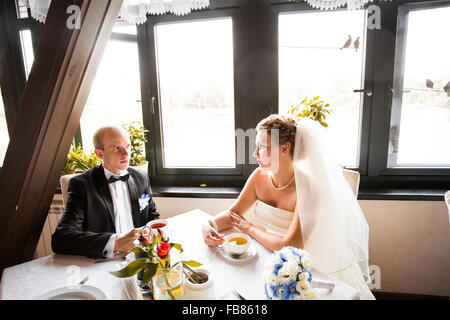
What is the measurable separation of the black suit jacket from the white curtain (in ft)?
4.08

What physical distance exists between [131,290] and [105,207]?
0.72 metres

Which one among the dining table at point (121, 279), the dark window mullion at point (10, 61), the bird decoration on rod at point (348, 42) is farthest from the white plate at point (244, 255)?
the dark window mullion at point (10, 61)

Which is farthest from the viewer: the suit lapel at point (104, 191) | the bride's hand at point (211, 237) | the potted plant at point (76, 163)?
the potted plant at point (76, 163)

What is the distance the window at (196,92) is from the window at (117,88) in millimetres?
250

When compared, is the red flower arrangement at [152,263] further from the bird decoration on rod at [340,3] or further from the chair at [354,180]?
the bird decoration on rod at [340,3]

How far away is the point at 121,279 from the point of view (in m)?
1.08

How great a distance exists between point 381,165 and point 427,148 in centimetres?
41

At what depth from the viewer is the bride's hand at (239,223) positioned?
4.92ft

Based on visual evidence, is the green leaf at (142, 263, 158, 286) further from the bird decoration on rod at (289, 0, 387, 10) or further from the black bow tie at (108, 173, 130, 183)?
the bird decoration on rod at (289, 0, 387, 10)

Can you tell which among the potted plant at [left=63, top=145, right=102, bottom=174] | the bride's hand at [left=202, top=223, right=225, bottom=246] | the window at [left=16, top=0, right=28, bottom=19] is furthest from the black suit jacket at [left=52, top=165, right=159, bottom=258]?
the window at [left=16, top=0, right=28, bottom=19]

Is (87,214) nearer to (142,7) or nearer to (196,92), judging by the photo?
(196,92)
